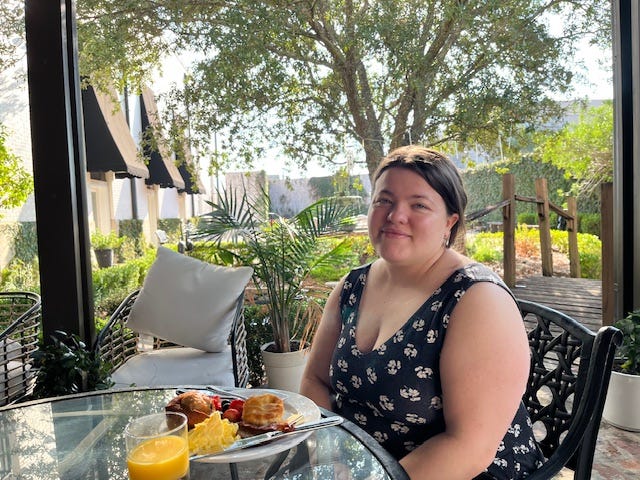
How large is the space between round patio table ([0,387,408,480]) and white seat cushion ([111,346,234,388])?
0.78m

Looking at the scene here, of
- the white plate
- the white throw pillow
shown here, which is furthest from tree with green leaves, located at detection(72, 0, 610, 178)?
the white plate

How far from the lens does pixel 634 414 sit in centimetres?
236

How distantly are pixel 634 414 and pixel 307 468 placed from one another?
7.11 feet

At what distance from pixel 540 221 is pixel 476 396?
11.2ft

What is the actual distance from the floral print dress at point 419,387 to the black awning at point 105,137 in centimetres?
449

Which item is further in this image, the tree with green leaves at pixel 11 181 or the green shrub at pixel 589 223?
the tree with green leaves at pixel 11 181

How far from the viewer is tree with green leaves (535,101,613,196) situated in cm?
321

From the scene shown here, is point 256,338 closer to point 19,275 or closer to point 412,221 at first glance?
point 19,275

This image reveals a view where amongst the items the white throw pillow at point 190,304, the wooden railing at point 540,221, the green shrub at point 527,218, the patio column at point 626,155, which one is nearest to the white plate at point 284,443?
the white throw pillow at point 190,304

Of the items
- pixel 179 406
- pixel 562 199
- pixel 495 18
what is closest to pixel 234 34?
pixel 495 18

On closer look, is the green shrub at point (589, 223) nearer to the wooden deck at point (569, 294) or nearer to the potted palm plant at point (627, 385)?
the wooden deck at point (569, 294)

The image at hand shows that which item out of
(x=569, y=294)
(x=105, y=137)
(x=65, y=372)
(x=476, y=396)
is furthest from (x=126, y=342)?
(x=569, y=294)

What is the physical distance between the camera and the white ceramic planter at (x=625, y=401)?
7.70ft

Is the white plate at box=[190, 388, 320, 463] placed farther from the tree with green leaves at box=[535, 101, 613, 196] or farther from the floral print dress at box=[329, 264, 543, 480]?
the tree with green leaves at box=[535, 101, 613, 196]
